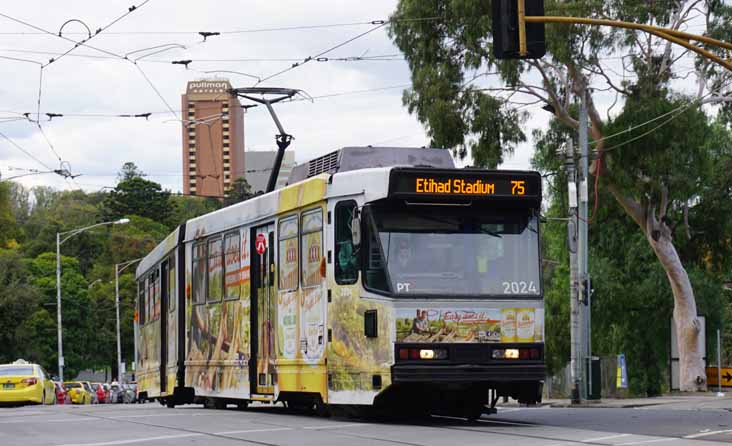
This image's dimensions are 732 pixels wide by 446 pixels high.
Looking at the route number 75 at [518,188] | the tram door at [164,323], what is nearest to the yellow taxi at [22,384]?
the tram door at [164,323]

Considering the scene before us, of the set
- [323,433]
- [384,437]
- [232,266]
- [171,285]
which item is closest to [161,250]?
[171,285]

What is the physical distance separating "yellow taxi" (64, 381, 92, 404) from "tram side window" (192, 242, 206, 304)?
3213cm

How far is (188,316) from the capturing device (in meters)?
23.5

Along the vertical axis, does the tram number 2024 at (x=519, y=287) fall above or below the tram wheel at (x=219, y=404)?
above

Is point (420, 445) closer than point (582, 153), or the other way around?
point (420, 445)

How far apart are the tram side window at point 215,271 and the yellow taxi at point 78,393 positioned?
33.2 meters

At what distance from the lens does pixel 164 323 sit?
25.8m

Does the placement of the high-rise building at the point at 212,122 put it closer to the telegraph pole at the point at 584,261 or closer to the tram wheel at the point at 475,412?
the telegraph pole at the point at 584,261

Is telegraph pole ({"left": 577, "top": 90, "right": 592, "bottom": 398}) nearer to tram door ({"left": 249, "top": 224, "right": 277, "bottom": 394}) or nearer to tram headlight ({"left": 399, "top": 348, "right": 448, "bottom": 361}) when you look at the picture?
tram door ({"left": 249, "top": 224, "right": 277, "bottom": 394})

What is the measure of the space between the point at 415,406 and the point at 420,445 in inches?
196

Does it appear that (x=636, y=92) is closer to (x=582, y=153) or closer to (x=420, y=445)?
(x=582, y=153)

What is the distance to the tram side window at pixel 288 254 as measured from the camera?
18.3 meters

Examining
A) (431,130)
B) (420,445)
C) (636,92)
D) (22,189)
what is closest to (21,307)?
(431,130)

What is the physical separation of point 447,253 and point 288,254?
2.92 metres
